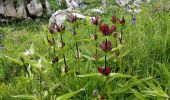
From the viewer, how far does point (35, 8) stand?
Answer: 1595 centimetres

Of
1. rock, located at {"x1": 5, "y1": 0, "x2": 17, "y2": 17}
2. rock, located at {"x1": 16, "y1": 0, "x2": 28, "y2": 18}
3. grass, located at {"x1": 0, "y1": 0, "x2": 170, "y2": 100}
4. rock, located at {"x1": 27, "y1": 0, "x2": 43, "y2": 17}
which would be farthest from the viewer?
rock, located at {"x1": 27, "y1": 0, "x2": 43, "y2": 17}

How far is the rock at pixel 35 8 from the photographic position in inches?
627

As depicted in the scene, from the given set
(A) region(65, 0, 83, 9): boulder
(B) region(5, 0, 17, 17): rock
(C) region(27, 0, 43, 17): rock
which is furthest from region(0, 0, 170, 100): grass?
(C) region(27, 0, 43, 17): rock

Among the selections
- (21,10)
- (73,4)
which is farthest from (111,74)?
(21,10)

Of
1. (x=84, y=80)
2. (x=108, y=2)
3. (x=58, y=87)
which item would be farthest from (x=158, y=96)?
(x=108, y=2)

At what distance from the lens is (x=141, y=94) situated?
2.71 metres

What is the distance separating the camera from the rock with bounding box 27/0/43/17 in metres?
15.9

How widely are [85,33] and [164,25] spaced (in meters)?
1.35

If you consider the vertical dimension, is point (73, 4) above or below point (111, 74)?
below

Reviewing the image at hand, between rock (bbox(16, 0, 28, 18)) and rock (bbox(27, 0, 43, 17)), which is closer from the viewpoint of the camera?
rock (bbox(16, 0, 28, 18))

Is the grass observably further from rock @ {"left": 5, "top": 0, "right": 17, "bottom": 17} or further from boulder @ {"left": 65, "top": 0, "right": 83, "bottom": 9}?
rock @ {"left": 5, "top": 0, "right": 17, "bottom": 17}

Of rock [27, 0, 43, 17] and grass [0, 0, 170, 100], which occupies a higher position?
grass [0, 0, 170, 100]

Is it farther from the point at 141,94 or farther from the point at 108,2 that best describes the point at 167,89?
the point at 108,2

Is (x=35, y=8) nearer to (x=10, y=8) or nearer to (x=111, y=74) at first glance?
(x=10, y=8)
